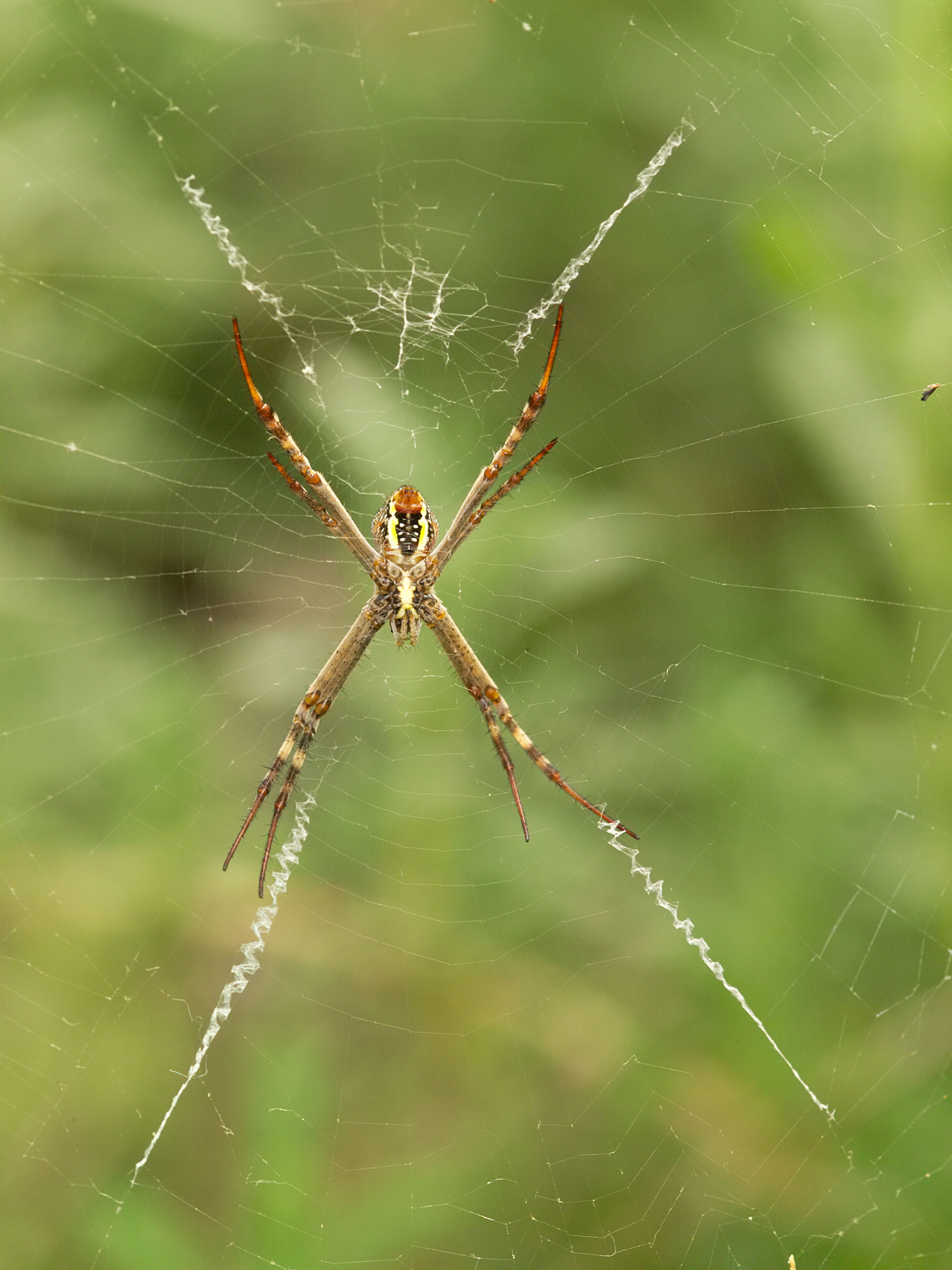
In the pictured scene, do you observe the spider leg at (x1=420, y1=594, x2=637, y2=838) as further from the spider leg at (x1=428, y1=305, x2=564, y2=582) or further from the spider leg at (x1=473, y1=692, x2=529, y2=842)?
the spider leg at (x1=428, y1=305, x2=564, y2=582)

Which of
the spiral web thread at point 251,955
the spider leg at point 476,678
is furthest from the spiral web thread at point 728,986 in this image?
the spiral web thread at point 251,955

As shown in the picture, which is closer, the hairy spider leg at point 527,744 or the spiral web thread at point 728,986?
the spiral web thread at point 728,986

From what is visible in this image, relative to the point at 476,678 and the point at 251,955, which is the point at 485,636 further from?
the point at 251,955

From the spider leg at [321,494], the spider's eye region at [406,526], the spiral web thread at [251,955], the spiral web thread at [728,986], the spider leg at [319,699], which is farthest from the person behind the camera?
the spider leg at [319,699]

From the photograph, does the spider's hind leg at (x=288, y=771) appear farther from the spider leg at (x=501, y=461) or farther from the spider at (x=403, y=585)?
the spider leg at (x=501, y=461)

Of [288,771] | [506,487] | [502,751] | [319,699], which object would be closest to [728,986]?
[502,751]

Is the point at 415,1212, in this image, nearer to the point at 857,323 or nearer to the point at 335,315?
the point at 857,323

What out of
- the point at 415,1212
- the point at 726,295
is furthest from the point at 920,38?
the point at 415,1212

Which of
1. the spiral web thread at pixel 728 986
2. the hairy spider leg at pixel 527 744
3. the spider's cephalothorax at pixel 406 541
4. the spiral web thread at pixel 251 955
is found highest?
the spider's cephalothorax at pixel 406 541
